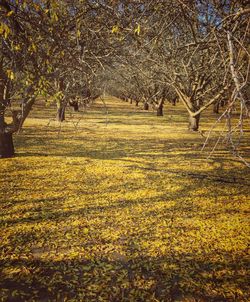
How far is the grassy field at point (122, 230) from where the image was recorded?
3.92 metres

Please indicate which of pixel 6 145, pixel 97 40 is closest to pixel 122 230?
pixel 97 40

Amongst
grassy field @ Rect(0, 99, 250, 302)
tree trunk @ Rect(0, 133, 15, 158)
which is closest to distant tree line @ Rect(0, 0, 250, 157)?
tree trunk @ Rect(0, 133, 15, 158)

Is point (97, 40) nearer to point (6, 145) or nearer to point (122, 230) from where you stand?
point (122, 230)

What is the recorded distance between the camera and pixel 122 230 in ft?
18.2

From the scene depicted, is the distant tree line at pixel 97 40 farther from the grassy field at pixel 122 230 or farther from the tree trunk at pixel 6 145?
the grassy field at pixel 122 230

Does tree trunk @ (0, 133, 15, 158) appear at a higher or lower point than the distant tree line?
lower

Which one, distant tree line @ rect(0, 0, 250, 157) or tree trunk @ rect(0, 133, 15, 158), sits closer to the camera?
distant tree line @ rect(0, 0, 250, 157)

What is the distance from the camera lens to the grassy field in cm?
392

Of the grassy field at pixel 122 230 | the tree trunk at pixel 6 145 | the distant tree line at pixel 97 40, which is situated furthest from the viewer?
the tree trunk at pixel 6 145

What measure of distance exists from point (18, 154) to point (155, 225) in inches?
310

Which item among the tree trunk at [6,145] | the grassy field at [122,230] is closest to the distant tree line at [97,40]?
the tree trunk at [6,145]

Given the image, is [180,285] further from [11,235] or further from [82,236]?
[11,235]

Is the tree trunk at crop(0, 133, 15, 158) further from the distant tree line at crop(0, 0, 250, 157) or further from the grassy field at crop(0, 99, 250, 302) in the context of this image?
the distant tree line at crop(0, 0, 250, 157)

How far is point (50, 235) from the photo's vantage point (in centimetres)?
528
